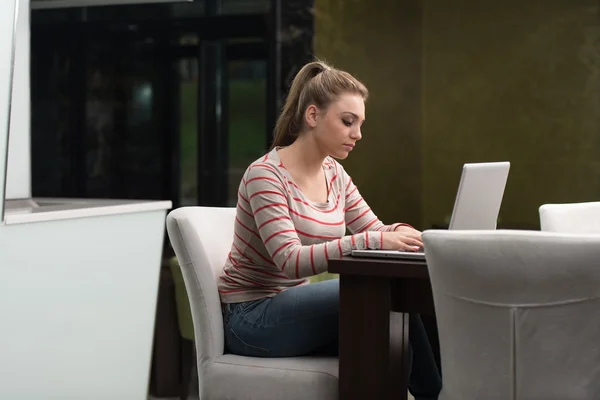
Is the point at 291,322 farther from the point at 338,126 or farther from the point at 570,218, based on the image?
the point at 570,218

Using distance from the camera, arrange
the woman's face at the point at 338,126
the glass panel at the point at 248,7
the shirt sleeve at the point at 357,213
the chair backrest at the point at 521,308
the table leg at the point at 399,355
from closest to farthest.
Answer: the chair backrest at the point at 521,308 < the table leg at the point at 399,355 < the woman's face at the point at 338,126 < the shirt sleeve at the point at 357,213 < the glass panel at the point at 248,7

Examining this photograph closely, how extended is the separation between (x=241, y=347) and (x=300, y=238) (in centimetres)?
30

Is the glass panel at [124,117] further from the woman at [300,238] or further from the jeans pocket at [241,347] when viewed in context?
the jeans pocket at [241,347]

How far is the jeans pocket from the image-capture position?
2.10 meters

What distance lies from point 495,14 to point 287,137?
4172 mm

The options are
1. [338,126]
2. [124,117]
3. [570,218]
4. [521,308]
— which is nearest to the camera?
[521,308]

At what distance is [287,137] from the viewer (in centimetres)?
233

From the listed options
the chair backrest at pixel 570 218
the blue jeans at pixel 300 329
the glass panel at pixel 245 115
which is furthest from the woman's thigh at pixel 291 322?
the glass panel at pixel 245 115

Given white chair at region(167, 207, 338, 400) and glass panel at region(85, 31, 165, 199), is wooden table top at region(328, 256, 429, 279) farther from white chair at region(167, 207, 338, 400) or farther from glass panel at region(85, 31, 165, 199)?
glass panel at region(85, 31, 165, 199)

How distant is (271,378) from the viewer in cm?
202

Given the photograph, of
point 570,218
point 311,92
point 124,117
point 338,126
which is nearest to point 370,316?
point 338,126

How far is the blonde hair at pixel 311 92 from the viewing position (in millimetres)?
2225

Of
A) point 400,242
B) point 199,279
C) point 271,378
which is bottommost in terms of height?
point 271,378

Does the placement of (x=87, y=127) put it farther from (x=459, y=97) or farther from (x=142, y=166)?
(x=459, y=97)
